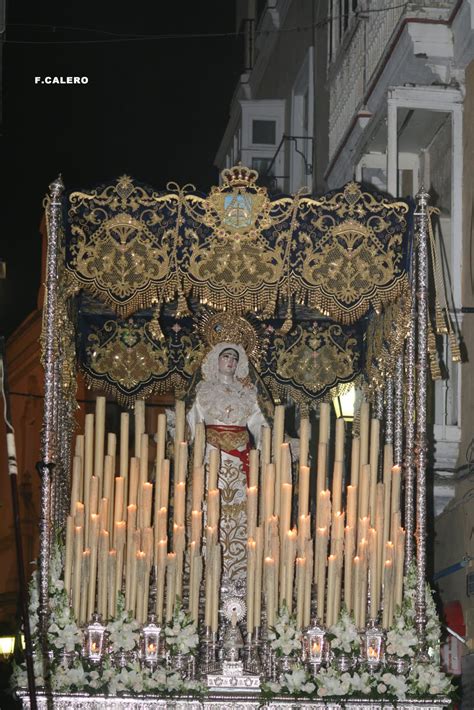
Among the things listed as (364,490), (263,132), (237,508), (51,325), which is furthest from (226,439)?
(263,132)

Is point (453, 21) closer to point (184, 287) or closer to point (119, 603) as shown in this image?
point (184, 287)

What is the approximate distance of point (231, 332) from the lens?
11180 millimetres

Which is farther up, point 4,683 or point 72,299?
point 72,299

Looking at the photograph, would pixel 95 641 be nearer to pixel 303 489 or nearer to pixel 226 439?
pixel 303 489

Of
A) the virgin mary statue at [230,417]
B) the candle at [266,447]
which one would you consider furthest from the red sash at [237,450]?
the candle at [266,447]

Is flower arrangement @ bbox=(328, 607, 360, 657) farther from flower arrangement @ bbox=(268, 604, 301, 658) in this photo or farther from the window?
the window

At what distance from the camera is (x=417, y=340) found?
9.82 meters

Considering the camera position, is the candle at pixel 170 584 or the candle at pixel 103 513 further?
the candle at pixel 103 513

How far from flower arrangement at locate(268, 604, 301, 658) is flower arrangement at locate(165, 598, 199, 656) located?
1.65 ft

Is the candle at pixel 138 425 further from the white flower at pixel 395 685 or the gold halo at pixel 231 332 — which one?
the white flower at pixel 395 685

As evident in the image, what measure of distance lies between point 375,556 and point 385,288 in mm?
1842

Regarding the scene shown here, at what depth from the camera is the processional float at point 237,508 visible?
9.17m

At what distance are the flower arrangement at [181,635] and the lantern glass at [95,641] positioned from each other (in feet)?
1.40

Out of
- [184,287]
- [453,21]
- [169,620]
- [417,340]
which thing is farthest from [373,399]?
[453,21]
